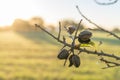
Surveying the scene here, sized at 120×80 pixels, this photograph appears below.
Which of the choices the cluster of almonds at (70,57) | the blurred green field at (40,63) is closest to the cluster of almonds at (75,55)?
the cluster of almonds at (70,57)

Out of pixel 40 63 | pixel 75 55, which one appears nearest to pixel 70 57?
pixel 75 55

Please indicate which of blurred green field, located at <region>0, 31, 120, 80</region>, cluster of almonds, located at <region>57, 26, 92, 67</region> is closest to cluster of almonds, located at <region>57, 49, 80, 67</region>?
cluster of almonds, located at <region>57, 26, 92, 67</region>

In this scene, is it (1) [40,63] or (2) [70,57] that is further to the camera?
(1) [40,63]

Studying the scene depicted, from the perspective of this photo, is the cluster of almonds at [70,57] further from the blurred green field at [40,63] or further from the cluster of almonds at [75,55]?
the blurred green field at [40,63]

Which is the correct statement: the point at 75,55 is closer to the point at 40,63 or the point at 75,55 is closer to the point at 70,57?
the point at 70,57

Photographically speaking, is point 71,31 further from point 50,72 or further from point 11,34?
point 11,34

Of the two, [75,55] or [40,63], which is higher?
[75,55]

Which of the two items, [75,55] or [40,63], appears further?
[40,63]

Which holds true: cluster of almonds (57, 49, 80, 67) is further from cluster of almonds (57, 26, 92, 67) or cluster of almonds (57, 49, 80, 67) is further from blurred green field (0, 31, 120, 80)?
blurred green field (0, 31, 120, 80)

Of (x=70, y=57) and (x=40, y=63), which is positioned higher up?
(x=70, y=57)
